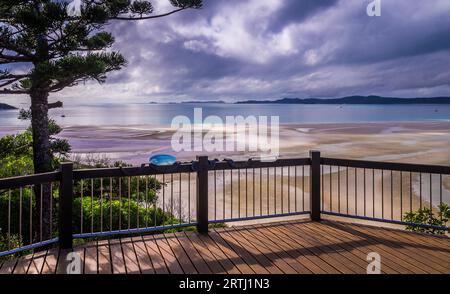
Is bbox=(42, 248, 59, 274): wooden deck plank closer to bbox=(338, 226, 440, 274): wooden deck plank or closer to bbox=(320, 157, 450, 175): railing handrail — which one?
bbox=(338, 226, 440, 274): wooden deck plank

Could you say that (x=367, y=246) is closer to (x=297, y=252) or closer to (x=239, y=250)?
(x=297, y=252)

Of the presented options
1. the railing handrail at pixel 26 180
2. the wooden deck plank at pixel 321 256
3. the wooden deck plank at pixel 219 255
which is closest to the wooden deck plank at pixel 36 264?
the railing handrail at pixel 26 180

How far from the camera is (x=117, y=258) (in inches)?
158

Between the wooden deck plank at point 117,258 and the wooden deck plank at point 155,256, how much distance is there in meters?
Answer: 0.31

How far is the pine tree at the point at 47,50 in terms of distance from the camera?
6.51 meters

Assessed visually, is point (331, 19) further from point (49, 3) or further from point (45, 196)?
point (45, 196)

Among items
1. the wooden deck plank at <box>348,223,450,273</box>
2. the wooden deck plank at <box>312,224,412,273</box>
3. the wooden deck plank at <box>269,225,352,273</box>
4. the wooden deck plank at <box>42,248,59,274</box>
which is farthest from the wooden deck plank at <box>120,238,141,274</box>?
the wooden deck plank at <box>348,223,450,273</box>

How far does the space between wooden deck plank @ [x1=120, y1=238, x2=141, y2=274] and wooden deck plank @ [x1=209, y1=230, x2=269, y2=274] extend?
3.52ft

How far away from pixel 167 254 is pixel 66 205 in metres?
1.38

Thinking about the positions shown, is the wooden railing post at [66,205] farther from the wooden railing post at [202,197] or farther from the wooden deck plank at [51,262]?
the wooden railing post at [202,197]

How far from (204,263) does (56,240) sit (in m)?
1.90
